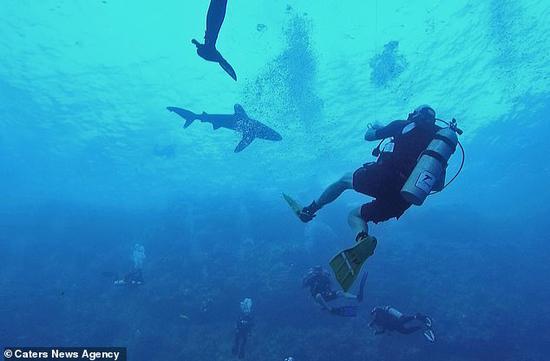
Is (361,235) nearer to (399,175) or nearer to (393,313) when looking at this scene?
(399,175)

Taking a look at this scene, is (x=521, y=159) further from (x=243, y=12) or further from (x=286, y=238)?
(x=243, y=12)

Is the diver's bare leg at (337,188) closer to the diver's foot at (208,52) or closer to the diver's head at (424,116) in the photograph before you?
the diver's head at (424,116)

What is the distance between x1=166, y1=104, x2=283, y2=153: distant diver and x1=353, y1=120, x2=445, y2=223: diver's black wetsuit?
26.3 ft

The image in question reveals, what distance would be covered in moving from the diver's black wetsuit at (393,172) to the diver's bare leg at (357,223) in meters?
0.07

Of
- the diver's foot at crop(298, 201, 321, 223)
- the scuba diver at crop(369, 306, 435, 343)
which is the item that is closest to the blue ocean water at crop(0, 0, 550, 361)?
the scuba diver at crop(369, 306, 435, 343)

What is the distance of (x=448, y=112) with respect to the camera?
2884 cm

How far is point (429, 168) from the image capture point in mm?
3715

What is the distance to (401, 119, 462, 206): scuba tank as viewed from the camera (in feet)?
11.9

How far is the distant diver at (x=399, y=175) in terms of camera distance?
12.2 ft

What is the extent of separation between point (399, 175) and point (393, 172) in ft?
0.25

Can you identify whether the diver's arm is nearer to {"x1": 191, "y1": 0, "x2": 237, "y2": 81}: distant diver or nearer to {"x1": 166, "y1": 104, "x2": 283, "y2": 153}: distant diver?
{"x1": 191, "y1": 0, "x2": 237, "y2": 81}: distant diver

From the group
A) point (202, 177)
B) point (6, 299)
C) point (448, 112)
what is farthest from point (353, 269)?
point (202, 177)

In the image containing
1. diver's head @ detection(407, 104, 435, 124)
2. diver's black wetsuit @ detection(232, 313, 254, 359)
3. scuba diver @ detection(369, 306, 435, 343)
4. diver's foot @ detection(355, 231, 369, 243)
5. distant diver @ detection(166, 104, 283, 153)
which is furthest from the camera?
diver's black wetsuit @ detection(232, 313, 254, 359)

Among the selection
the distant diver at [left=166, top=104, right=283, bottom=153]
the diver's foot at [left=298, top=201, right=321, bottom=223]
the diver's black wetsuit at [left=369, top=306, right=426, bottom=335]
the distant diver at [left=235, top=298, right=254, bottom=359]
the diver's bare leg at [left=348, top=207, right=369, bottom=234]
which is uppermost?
the distant diver at [left=166, top=104, right=283, bottom=153]
